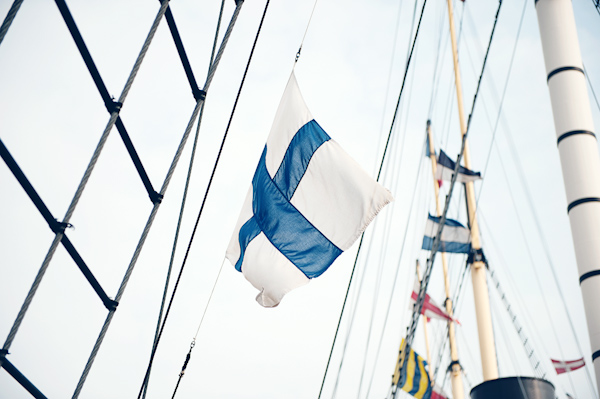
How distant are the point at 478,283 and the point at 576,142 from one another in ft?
32.2

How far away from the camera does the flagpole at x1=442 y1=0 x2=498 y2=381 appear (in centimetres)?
1252

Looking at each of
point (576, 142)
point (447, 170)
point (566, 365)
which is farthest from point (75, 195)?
point (566, 365)

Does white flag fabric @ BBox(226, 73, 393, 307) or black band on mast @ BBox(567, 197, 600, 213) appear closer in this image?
black band on mast @ BBox(567, 197, 600, 213)

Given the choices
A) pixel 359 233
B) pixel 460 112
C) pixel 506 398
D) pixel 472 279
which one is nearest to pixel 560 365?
pixel 472 279

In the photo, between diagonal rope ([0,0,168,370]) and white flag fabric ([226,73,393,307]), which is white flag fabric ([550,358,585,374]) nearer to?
white flag fabric ([226,73,393,307])

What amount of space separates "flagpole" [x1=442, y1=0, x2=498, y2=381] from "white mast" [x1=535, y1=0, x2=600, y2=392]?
6.75 meters

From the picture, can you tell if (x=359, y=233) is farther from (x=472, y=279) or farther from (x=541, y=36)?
(x=472, y=279)

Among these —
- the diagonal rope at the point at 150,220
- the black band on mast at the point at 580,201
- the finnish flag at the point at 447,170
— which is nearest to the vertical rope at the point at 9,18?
the diagonal rope at the point at 150,220

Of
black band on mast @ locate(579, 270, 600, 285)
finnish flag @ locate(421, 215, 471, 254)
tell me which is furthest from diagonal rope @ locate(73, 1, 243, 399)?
finnish flag @ locate(421, 215, 471, 254)

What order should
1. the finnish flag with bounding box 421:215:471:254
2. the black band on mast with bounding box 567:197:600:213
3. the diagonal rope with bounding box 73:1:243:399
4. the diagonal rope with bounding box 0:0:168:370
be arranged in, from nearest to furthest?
the diagonal rope with bounding box 0:0:168:370 → the diagonal rope with bounding box 73:1:243:399 → the black band on mast with bounding box 567:197:600:213 → the finnish flag with bounding box 421:215:471:254

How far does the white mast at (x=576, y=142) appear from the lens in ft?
14.3

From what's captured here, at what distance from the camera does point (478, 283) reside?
45.9 feet

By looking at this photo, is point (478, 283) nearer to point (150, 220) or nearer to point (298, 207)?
point (298, 207)

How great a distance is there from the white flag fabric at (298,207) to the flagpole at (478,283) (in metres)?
7.06
